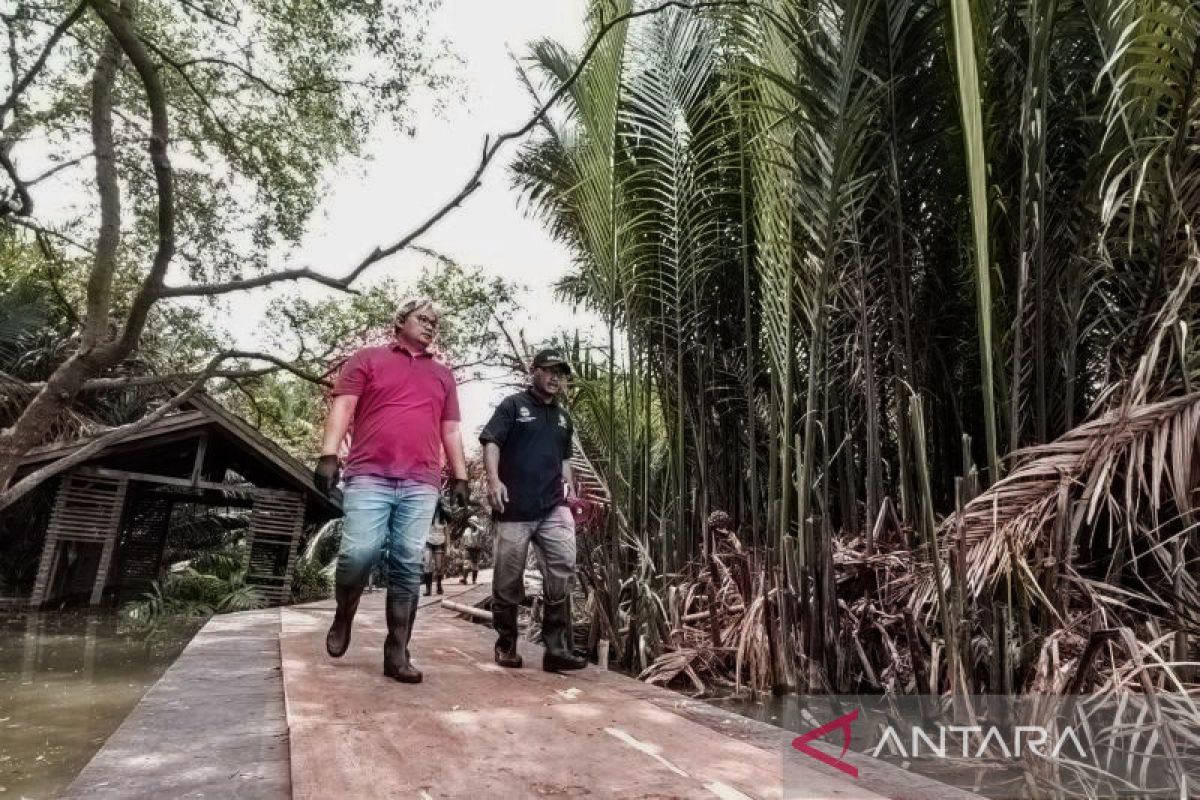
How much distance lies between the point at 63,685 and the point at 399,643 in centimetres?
465

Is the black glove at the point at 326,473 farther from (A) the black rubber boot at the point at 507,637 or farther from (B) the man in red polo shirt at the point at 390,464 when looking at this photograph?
(A) the black rubber boot at the point at 507,637

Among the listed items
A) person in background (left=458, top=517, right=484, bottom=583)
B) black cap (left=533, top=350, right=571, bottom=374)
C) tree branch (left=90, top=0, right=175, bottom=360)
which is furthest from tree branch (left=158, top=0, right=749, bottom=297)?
person in background (left=458, top=517, right=484, bottom=583)

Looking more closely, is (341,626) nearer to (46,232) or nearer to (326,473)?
(326,473)

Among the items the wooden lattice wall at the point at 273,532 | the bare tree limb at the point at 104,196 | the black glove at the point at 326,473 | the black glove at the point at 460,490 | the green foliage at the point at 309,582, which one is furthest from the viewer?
the green foliage at the point at 309,582

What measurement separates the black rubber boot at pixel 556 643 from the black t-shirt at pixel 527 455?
46 cm

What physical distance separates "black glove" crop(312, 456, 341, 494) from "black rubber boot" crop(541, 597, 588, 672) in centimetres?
122

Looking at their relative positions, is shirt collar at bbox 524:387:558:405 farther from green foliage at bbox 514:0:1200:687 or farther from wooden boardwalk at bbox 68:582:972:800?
wooden boardwalk at bbox 68:582:972:800

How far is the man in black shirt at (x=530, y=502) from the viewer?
12.7 ft

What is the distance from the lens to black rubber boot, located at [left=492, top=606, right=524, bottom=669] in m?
3.80

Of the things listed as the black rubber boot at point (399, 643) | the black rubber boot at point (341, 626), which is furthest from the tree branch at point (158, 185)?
the black rubber boot at point (399, 643)

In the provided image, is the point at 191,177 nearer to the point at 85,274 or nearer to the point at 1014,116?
the point at 85,274

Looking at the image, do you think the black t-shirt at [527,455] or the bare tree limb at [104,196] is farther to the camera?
the bare tree limb at [104,196]

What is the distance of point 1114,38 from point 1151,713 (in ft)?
7.45

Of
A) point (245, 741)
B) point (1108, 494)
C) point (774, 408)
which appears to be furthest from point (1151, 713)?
point (245, 741)
